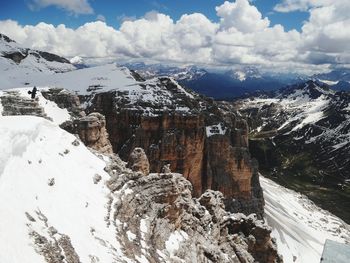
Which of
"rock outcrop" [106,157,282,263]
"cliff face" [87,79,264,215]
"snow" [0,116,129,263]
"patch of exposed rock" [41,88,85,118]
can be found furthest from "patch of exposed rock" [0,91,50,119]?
"cliff face" [87,79,264,215]

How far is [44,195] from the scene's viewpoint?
2750cm

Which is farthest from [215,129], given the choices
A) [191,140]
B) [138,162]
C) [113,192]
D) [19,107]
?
[113,192]

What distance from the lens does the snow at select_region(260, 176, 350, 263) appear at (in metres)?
113

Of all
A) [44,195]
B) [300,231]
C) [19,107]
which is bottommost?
→ [300,231]

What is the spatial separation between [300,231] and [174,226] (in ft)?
344

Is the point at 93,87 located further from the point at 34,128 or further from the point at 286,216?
the point at 34,128

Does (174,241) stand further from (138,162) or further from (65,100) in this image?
(65,100)

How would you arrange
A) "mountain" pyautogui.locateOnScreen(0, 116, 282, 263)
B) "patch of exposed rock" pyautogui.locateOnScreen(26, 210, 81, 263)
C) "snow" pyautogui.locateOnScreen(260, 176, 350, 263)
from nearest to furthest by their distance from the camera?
"patch of exposed rock" pyautogui.locateOnScreen(26, 210, 81, 263), "mountain" pyautogui.locateOnScreen(0, 116, 282, 263), "snow" pyautogui.locateOnScreen(260, 176, 350, 263)

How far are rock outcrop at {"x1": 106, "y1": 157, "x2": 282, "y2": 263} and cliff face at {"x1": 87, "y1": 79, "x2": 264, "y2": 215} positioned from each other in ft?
140

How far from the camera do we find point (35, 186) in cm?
2750

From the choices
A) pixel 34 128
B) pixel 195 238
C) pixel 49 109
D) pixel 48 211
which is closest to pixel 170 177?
pixel 195 238

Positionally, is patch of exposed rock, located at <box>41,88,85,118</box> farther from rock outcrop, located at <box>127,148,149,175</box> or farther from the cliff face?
rock outcrop, located at <box>127,148,149,175</box>

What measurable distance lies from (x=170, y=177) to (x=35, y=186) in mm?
17645

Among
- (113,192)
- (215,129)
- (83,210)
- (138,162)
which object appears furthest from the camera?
(215,129)
